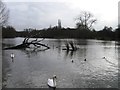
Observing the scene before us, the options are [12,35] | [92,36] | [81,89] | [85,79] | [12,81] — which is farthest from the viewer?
[12,35]

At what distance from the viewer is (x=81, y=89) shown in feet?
24.7

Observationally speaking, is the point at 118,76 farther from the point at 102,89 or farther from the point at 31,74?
the point at 31,74

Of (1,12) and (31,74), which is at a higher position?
(1,12)

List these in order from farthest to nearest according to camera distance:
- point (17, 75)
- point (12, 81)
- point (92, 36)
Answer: point (92, 36) < point (17, 75) < point (12, 81)

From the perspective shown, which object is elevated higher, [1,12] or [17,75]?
[1,12]

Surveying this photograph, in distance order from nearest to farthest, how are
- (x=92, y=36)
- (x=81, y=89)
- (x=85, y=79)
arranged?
1. (x=81, y=89)
2. (x=85, y=79)
3. (x=92, y=36)

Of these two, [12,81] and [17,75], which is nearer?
[12,81]

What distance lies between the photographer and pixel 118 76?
9.94m

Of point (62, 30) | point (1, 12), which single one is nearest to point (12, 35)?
point (62, 30)

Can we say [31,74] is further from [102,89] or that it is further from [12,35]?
[12,35]

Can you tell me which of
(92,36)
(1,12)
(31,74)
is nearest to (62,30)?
(92,36)

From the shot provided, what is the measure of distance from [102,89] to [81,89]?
2.68ft

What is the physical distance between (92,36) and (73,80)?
215 feet

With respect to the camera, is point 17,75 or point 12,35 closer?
point 17,75
